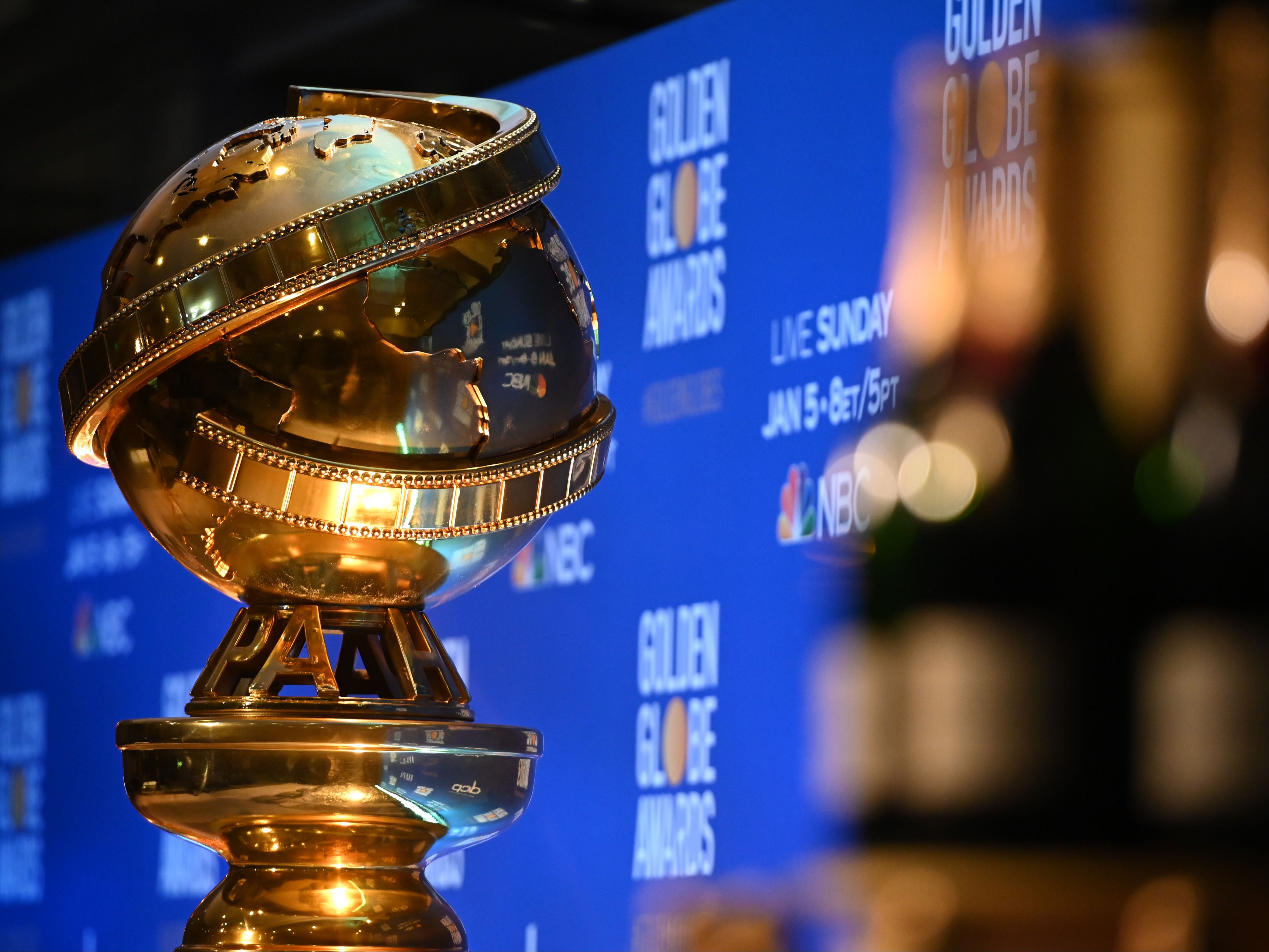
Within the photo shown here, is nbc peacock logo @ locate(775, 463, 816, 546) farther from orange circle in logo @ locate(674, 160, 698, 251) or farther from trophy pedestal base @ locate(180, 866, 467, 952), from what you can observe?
trophy pedestal base @ locate(180, 866, 467, 952)

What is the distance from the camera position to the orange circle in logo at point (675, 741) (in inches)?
60.5

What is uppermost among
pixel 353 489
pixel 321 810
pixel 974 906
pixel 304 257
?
pixel 304 257

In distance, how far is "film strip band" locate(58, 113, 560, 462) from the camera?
745 millimetres

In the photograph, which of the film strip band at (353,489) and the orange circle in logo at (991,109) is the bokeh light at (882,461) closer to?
the orange circle in logo at (991,109)

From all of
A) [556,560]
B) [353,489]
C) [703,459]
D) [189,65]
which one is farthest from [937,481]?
[189,65]

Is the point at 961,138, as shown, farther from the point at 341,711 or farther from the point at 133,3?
the point at 133,3

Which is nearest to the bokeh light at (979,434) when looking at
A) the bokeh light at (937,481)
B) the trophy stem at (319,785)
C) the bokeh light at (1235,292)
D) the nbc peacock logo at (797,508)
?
the bokeh light at (937,481)

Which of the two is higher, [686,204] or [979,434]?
[686,204]

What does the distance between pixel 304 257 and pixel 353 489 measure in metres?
0.11

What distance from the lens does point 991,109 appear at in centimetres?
134

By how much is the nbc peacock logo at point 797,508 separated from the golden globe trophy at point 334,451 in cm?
62

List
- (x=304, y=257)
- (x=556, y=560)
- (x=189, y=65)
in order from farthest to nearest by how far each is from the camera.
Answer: (x=189, y=65) → (x=556, y=560) → (x=304, y=257)

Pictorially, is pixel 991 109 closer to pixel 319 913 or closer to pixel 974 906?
pixel 974 906

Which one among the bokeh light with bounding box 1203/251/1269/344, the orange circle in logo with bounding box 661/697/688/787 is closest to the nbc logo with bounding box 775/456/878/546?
the orange circle in logo with bounding box 661/697/688/787
